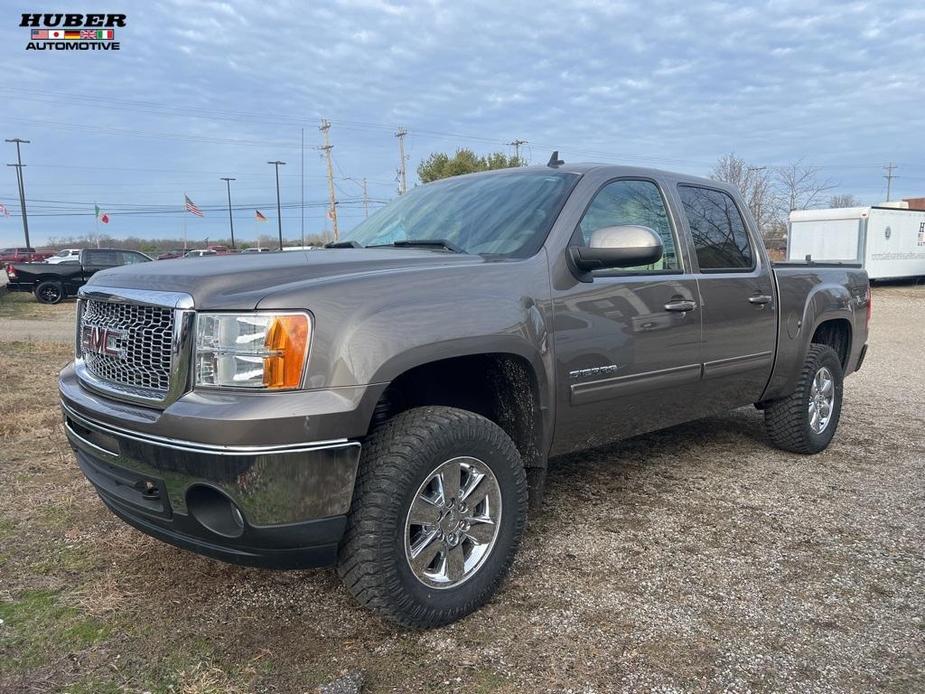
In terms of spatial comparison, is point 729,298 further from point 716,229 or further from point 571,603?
point 571,603

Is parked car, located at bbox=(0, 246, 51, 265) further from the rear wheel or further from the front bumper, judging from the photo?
the front bumper

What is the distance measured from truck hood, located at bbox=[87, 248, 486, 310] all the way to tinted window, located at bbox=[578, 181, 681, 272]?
30.2 inches

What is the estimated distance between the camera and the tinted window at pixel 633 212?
3461mm

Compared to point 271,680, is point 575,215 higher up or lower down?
higher up

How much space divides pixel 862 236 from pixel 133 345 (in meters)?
24.8

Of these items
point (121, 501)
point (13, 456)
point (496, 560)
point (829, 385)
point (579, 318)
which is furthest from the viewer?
point (829, 385)

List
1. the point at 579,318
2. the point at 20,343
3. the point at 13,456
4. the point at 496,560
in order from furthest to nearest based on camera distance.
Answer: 1. the point at 20,343
2. the point at 13,456
3. the point at 579,318
4. the point at 496,560

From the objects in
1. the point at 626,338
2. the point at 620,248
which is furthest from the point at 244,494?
the point at 626,338

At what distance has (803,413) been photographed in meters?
4.84

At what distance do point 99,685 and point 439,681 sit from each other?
3.64ft

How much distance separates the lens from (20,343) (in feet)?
34.5

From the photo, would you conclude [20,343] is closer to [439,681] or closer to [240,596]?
[240,596]

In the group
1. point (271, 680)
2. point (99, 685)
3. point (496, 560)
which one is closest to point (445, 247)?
point (496, 560)

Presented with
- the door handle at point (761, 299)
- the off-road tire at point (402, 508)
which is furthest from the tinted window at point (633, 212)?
the off-road tire at point (402, 508)
